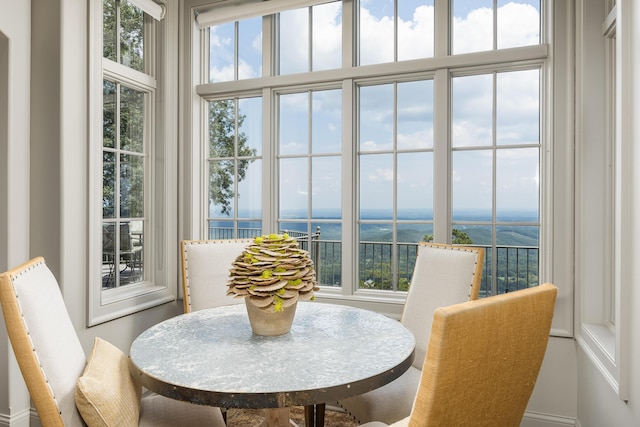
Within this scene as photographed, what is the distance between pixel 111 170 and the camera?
2.64m

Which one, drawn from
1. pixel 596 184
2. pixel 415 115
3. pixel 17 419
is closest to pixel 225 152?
pixel 415 115

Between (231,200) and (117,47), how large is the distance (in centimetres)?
130

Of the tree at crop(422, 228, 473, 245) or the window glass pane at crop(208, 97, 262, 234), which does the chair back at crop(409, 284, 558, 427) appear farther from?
the window glass pane at crop(208, 97, 262, 234)

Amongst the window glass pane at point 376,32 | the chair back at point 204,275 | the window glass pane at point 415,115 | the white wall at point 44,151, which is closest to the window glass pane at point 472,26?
the window glass pane at point 415,115

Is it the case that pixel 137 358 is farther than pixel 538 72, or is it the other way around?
pixel 538 72

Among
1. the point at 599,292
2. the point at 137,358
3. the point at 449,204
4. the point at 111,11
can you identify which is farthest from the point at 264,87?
the point at 599,292

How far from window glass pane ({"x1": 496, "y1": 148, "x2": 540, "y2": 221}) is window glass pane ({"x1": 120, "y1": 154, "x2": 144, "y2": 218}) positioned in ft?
7.91

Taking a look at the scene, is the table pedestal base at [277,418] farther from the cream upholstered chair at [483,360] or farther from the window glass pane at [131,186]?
the window glass pane at [131,186]

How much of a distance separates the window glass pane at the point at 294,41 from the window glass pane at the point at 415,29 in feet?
2.27

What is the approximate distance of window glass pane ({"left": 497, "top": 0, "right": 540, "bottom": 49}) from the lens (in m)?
2.46

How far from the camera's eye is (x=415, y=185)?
273 centimetres

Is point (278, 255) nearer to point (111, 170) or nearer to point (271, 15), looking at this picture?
point (111, 170)

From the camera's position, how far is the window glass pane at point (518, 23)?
2.46m

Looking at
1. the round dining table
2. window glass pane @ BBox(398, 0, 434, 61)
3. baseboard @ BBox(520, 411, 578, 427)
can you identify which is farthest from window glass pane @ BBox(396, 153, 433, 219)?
baseboard @ BBox(520, 411, 578, 427)
